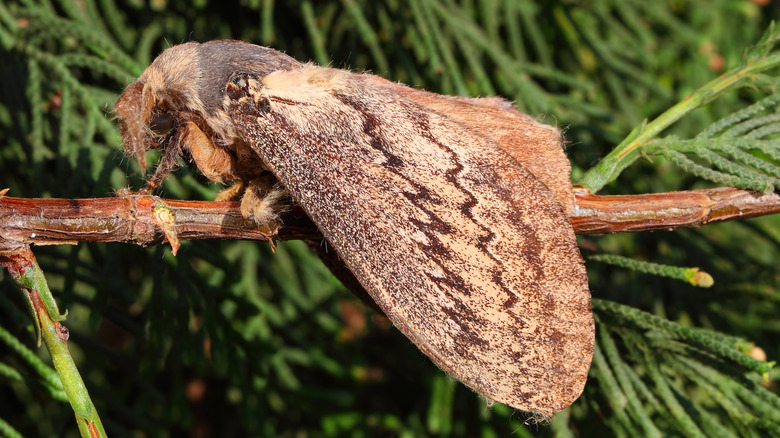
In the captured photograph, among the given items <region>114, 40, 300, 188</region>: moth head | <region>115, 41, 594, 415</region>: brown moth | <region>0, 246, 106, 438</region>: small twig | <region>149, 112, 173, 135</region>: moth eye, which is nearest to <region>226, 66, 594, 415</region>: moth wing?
<region>115, 41, 594, 415</region>: brown moth

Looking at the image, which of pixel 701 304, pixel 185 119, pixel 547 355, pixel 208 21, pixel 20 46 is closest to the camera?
pixel 547 355

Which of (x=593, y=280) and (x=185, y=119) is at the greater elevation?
(x=185, y=119)

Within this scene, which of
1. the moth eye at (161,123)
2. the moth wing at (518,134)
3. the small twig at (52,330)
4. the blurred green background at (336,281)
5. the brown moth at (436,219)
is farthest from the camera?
the blurred green background at (336,281)

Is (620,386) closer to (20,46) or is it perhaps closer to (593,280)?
(593,280)

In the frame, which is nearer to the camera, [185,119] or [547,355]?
[547,355]

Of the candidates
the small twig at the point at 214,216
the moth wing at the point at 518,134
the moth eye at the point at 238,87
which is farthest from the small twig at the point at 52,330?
the moth wing at the point at 518,134

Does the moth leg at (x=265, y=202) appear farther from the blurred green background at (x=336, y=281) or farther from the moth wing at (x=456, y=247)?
the blurred green background at (x=336, y=281)

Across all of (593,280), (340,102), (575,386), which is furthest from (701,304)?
(340,102)

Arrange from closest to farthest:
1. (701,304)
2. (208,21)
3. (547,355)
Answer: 1. (547,355)
2. (701,304)
3. (208,21)
